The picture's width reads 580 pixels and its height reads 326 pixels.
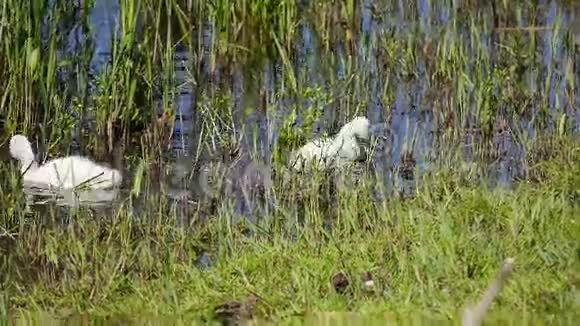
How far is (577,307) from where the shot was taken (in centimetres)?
297

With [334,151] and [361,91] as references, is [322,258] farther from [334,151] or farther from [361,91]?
[361,91]

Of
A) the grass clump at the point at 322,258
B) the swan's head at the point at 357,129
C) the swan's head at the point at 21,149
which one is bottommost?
the grass clump at the point at 322,258

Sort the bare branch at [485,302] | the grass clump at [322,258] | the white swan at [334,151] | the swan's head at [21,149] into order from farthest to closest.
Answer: the swan's head at [21,149] < the white swan at [334,151] < the grass clump at [322,258] < the bare branch at [485,302]

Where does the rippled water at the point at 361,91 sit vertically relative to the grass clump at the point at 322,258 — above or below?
above

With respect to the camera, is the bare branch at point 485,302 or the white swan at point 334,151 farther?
the white swan at point 334,151

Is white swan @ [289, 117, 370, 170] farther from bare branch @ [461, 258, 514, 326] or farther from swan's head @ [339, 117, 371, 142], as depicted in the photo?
bare branch @ [461, 258, 514, 326]

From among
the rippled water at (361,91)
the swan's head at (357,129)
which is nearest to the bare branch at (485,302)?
the rippled water at (361,91)

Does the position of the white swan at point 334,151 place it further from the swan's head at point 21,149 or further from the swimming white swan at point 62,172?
the swan's head at point 21,149

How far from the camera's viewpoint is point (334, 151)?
4.14m

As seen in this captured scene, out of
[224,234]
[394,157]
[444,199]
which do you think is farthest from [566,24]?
[224,234]

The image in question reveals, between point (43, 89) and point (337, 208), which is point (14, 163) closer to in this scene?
point (43, 89)

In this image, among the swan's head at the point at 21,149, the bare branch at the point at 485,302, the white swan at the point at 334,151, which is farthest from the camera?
the swan's head at the point at 21,149

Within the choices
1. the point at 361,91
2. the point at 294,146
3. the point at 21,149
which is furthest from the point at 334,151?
the point at 21,149

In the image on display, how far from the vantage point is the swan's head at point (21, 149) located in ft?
13.7
